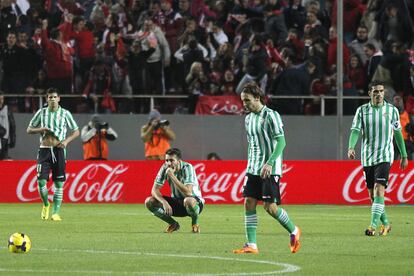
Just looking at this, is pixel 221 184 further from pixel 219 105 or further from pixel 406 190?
pixel 406 190

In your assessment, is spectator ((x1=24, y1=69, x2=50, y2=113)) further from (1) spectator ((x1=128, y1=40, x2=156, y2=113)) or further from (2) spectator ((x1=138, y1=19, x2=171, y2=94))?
(2) spectator ((x1=138, y1=19, x2=171, y2=94))

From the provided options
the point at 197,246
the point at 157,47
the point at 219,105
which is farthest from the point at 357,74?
the point at 197,246

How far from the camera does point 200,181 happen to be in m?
25.9

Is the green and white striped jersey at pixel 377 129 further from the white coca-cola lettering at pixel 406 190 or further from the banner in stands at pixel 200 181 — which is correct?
the banner in stands at pixel 200 181

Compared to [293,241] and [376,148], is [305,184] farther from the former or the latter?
[293,241]

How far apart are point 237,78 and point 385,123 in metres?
10.6

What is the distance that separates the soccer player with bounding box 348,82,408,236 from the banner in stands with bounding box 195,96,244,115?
425 inches

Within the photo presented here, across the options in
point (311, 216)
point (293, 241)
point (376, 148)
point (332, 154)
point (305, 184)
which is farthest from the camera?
point (332, 154)

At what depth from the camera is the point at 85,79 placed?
1056 inches

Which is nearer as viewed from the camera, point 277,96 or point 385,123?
point 385,123

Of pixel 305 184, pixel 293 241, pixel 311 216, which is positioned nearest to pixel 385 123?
pixel 293 241

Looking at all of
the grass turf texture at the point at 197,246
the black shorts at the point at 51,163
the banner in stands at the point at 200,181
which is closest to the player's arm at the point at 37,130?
the black shorts at the point at 51,163

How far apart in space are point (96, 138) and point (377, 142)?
11.4m

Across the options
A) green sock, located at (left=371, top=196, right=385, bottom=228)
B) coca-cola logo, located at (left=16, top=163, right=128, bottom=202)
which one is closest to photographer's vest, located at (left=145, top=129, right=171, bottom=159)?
coca-cola logo, located at (left=16, top=163, right=128, bottom=202)
